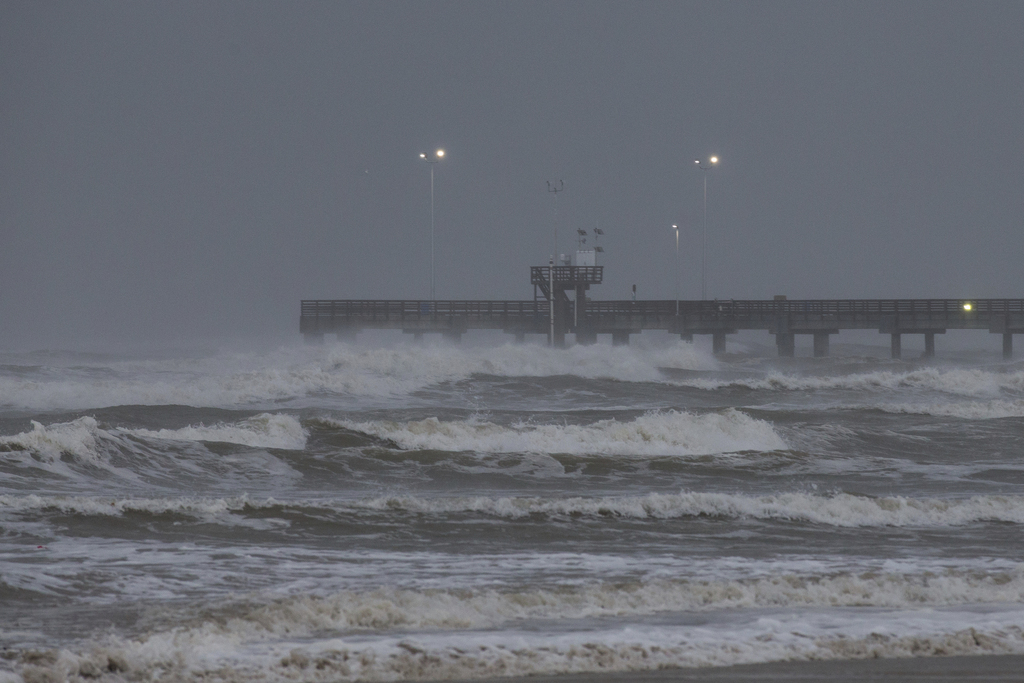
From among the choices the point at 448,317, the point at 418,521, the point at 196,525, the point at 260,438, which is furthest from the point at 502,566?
the point at 448,317

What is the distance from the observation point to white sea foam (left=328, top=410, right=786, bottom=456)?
17297mm

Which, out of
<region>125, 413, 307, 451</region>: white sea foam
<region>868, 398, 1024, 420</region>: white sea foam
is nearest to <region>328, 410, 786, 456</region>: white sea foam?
<region>125, 413, 307, 451</region>: white sea foam

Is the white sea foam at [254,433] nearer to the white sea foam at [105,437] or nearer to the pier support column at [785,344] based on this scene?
the white sea foam at [105,437]

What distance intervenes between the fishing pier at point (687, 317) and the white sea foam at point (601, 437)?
3529cm

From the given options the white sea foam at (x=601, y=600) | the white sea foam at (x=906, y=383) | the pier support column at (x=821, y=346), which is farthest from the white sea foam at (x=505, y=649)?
the pier support column at (x=821, y=346)

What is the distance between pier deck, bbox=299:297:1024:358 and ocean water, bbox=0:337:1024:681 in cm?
3367

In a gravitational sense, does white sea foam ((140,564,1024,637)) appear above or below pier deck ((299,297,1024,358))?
below

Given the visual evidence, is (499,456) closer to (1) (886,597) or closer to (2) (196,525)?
(2) (196,525)

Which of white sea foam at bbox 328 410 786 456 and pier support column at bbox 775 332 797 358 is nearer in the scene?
white sea foam at bbox 328 410 786 456

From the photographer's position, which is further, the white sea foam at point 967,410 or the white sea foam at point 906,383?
the white sea foam at point 906,383

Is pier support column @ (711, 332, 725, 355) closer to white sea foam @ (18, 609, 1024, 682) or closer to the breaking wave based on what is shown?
the breaking wave

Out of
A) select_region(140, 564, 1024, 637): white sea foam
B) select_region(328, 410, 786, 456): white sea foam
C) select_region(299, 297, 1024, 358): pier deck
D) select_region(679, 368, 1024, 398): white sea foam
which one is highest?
select_region(299, 297, 1024, 358): pier deck

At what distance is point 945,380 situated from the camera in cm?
3709

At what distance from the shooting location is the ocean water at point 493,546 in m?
5.68
